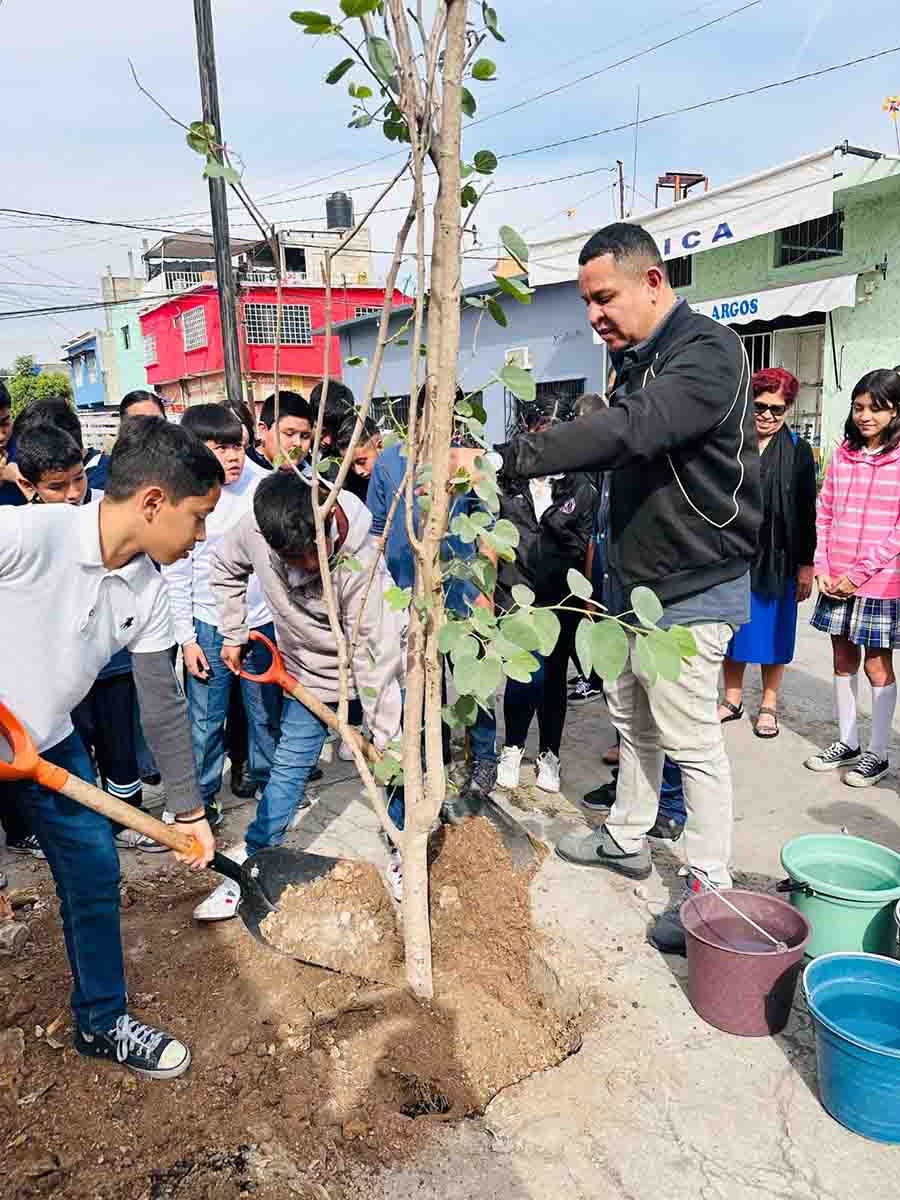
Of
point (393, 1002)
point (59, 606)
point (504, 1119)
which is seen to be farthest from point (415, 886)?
point (59, 606)

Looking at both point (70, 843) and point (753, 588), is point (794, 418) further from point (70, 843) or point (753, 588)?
point (70, 843)

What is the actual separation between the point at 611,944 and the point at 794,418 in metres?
9.30

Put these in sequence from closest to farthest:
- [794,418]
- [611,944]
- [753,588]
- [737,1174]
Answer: [737,1174] → [611,944] → [753,588] → [794,418]

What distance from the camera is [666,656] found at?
1534 mm

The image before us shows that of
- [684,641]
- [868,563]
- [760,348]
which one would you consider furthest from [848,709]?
[760,348]

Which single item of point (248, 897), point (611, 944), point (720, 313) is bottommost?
point (611, 944)

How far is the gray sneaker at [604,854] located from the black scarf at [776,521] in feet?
5.29

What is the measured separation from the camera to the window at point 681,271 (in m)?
11.7

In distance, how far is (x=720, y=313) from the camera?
10.8 meters

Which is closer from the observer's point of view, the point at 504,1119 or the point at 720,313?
the point at 504,1119

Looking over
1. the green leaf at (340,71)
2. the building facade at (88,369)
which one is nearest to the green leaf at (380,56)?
the green leaf at (340,71)

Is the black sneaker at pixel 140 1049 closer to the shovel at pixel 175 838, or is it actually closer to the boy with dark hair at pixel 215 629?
the shovel at pixel 175 838

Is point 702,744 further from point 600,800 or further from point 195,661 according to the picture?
point 195,661

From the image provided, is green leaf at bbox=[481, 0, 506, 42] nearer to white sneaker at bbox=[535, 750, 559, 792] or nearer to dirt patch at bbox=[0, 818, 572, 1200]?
dirt patch at bbox=[0, 818, 572, 1200]
